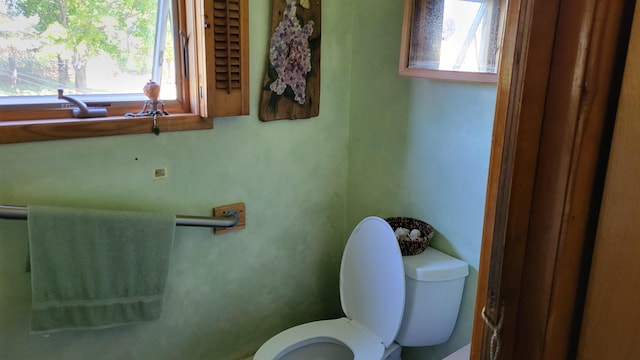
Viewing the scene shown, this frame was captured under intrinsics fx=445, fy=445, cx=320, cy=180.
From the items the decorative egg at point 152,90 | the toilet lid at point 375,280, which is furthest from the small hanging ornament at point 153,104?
the toilet lid at point 375,280

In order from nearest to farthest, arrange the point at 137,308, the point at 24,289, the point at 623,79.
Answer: the point at 623,79 → the point at 24,289 → the point at 137,308

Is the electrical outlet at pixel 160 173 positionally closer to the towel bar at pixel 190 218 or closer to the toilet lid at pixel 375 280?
the towel bar at pixel 190 218

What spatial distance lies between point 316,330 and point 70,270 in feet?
2.93

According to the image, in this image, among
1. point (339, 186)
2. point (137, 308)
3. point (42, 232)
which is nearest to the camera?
point (42, 232)

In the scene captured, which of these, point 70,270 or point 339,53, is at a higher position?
point 339,53

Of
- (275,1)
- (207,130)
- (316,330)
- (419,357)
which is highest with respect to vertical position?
(275,1)

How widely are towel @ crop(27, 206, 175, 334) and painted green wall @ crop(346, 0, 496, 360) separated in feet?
2.91

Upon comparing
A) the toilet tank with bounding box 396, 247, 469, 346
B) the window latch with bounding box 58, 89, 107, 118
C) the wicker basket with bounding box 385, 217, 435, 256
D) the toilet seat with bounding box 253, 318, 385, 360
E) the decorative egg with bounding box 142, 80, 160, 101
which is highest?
the decorative egg with bounding box 142, 80, 160, 101

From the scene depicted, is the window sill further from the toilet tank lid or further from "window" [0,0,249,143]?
the toilet tank lid

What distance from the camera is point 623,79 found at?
41 cm

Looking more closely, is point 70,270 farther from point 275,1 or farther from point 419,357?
point 419,357

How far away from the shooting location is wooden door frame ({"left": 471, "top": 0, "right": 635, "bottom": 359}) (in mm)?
420

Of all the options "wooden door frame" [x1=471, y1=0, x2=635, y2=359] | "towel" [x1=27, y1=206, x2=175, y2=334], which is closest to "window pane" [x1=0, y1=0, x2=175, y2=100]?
"towel" [x1=27, y1=206, x2=175, y2=334]

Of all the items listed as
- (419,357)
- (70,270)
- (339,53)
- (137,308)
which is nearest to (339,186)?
(339,53)
